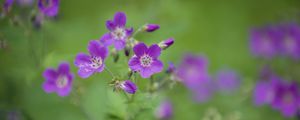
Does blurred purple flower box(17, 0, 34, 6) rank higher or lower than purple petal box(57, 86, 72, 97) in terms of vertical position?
higher

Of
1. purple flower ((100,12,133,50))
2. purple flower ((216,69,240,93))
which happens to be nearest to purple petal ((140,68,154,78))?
purple flower ((100,12,133,50))

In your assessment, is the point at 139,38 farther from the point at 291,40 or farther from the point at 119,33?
the point at 119,33

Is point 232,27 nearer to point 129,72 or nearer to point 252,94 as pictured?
point 252,94

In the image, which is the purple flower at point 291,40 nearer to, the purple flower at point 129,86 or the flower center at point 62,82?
the flower center at point 62,82

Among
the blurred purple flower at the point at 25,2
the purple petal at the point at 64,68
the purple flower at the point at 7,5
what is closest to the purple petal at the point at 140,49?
the purple petal at the point at 64,68

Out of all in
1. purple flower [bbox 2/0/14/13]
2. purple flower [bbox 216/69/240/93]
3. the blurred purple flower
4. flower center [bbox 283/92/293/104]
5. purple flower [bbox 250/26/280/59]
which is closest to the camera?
purple flower [bbox 2/0/14/13]

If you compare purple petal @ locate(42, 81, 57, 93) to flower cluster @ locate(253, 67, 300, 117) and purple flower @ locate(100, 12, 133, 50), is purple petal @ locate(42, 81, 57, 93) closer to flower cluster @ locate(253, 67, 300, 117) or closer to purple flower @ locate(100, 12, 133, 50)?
purple flower @ locate(100, 12, 133, 50)
